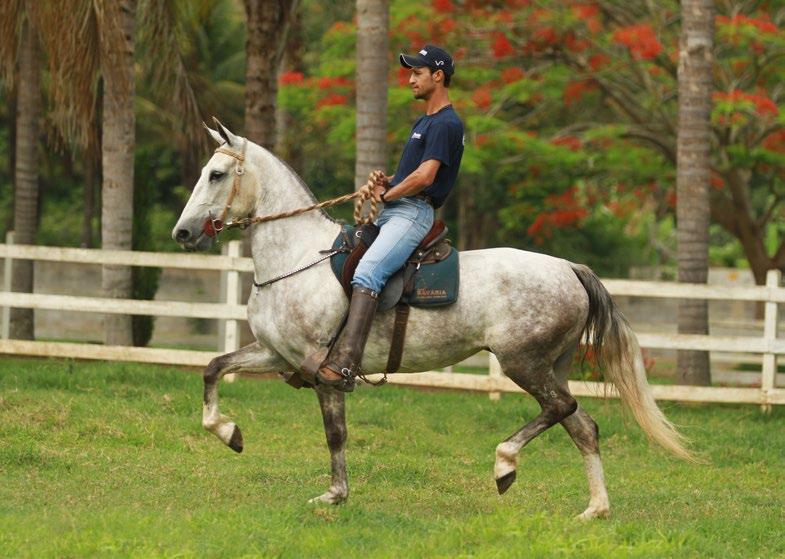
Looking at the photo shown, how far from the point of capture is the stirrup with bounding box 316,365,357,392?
7844 mm

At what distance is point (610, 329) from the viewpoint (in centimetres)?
845

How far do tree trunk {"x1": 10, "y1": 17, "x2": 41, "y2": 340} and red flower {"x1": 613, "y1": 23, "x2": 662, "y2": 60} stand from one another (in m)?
8.70

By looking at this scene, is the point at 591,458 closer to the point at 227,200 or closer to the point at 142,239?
the point at 227,200

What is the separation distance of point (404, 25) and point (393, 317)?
13635mm

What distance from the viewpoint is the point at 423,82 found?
800 centimetres

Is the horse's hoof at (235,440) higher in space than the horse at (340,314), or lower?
lower

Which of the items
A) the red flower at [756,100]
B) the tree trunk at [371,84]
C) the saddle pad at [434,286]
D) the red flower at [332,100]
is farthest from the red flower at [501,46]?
the saddle pad at [434,286]

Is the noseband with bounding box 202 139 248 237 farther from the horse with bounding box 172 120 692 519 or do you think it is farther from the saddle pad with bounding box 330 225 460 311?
the saddle pad with bounding box 330 225 460 311

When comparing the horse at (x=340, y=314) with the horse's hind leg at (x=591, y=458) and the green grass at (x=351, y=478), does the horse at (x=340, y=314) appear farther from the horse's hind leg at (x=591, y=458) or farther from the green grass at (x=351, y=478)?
the green grass at (x=351, y=478)

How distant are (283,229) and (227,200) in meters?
0.43

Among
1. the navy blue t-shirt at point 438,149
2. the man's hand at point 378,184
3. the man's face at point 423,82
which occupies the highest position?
the man's face at point 423,82

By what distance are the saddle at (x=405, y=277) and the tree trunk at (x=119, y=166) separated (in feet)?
22.4

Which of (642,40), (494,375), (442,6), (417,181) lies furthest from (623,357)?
(442,6)

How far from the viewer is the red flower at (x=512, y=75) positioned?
19.5 meters
